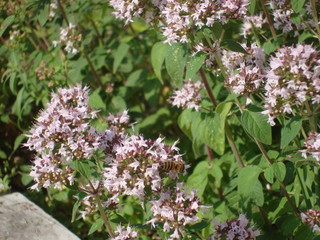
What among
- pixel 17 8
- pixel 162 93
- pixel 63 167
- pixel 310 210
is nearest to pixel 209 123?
pixel 310 210

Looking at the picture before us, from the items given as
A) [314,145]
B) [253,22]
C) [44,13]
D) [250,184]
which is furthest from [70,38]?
[314,145]

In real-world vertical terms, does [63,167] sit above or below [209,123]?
above

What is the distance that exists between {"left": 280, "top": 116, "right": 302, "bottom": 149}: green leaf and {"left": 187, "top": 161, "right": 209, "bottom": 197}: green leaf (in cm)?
129

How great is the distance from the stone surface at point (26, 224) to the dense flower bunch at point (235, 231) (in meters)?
1.16

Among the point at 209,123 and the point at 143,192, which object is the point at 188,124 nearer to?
the point at 209,123

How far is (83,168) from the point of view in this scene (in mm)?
2771

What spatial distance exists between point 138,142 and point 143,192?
28cm

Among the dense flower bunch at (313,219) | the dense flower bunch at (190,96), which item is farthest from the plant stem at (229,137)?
the dense flower bunch at (313,219)

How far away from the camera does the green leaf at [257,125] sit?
10.2 feet

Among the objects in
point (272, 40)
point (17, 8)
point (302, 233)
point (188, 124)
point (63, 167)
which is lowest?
point (302, 233)

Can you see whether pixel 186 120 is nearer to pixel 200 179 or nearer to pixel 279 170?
pixel 200 179

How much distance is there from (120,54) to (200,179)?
169 centimetres

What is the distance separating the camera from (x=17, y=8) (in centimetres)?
481

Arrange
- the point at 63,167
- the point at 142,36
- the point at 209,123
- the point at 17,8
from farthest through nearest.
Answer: the point at 142,36
the point at 17,8
the point at 209,123
the point at 63,167
